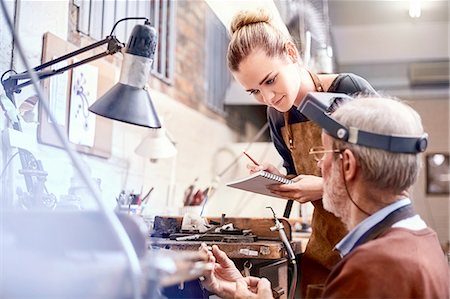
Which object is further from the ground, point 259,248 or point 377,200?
point 377,200

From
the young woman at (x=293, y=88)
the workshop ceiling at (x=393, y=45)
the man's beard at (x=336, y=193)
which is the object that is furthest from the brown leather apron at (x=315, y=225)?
the workshop ceiling at (x=393, y=45)

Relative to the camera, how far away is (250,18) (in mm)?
1845

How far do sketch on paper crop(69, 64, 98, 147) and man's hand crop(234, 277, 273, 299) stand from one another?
1.09 m

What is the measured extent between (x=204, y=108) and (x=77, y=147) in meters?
1.96

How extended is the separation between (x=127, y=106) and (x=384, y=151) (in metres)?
0.69

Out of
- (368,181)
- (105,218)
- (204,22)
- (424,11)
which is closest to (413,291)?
(368,181)

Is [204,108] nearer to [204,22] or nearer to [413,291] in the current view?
[204,22]

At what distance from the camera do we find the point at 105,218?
34.5 inches

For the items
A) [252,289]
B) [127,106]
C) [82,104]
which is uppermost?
[82,104]

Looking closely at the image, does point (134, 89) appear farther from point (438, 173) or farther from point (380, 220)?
point (438, 173)

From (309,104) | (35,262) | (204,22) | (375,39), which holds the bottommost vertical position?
(35,262)

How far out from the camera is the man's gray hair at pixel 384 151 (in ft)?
3.77

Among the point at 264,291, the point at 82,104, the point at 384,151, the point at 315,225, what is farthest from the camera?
the point at 82,104

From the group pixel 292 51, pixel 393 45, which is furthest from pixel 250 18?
pixel 393 45
